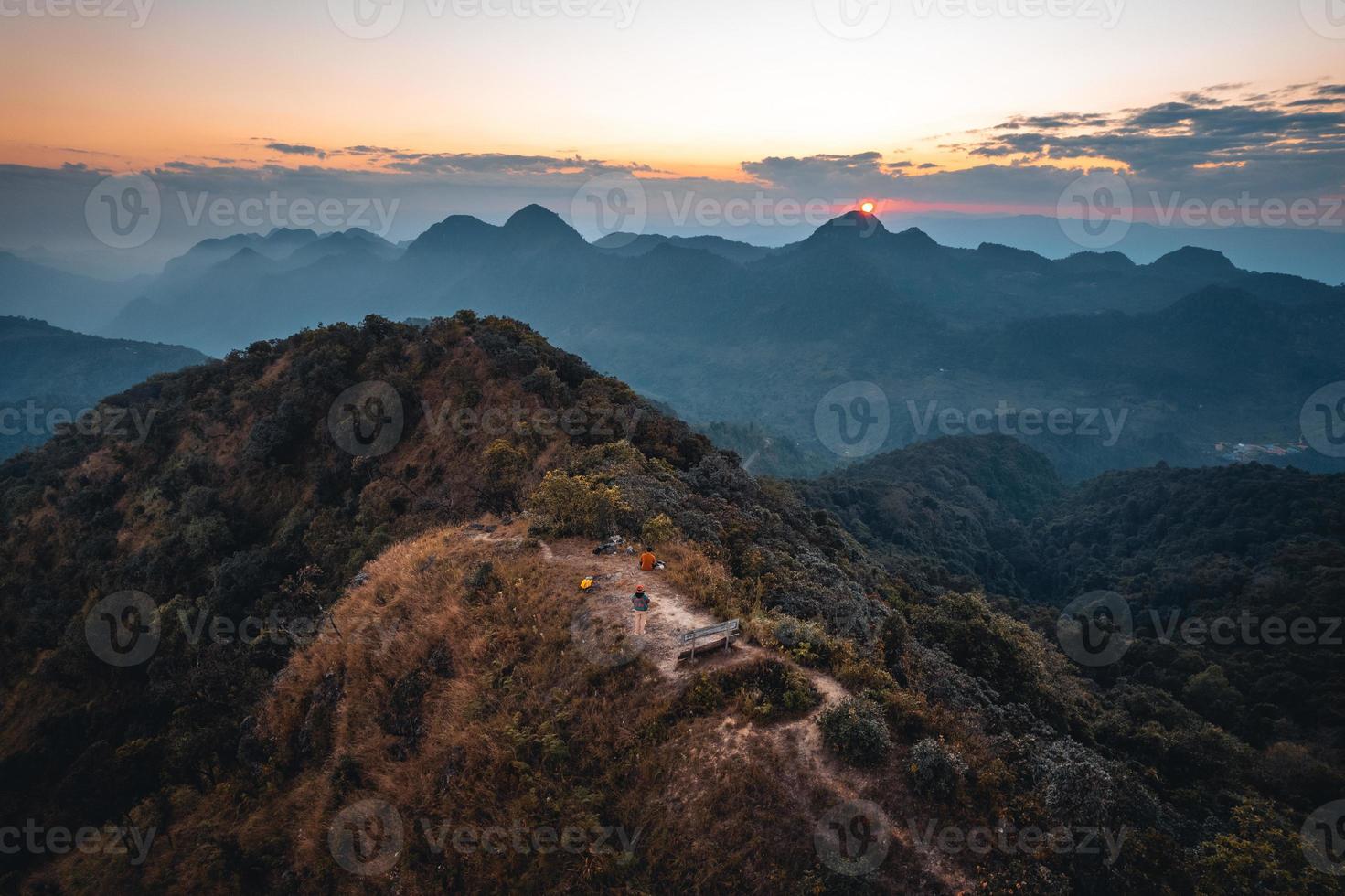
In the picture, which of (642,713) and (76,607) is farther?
(76,607)

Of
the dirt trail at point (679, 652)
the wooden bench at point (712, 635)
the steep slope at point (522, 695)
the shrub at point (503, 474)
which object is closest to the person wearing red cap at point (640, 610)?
the dirt trail at point (679, 652)

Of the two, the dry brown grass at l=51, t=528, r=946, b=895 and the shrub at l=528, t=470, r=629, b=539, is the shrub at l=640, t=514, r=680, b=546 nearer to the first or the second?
the dry brown grass at l=51, t=528, r=946, b=895

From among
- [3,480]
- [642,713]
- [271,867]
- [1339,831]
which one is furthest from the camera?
[3,480]

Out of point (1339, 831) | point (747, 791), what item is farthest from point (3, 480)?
point (1339, 831)

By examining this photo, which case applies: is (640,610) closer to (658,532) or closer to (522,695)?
(522,695)

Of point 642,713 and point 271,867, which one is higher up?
point 642,713

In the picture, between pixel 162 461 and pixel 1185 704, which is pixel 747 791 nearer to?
pixel 1185 704

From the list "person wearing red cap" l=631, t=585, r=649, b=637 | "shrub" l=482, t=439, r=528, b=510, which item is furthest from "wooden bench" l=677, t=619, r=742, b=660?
"shrub" l=482, t=439, r=528, b=510
